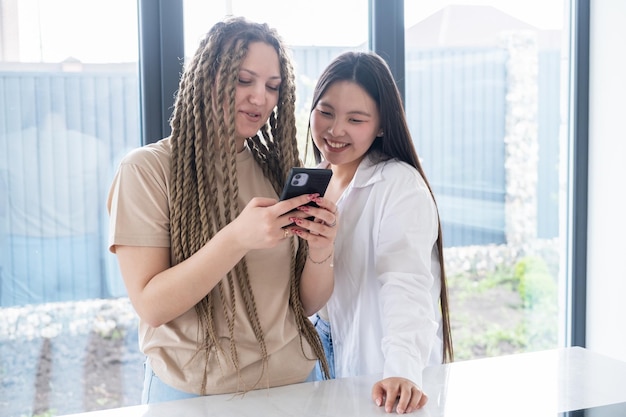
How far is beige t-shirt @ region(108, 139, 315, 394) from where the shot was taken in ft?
4.71

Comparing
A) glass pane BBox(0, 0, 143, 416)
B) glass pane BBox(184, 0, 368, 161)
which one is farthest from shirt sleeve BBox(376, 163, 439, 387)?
glass pane BBox(0, 0, 143, 416)

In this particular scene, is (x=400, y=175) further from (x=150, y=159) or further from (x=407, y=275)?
(x=150, y=159)

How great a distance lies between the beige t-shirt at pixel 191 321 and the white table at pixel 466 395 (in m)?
0.04

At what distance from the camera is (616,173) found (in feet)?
9.62

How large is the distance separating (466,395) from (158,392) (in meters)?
Result: 0.64

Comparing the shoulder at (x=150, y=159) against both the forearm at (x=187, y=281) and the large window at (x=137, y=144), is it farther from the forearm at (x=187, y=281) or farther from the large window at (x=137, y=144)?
the large window at (x=137, y=144)

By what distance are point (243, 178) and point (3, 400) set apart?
122cm

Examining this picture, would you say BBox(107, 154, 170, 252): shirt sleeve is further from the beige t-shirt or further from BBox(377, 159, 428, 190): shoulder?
BBox(377, 159, 428, 190): shoulder

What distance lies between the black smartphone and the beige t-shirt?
0.22 meters

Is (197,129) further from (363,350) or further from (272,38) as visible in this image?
(363,350)

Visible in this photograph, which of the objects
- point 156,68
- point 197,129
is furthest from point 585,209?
point 197,129

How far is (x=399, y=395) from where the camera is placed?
139cm

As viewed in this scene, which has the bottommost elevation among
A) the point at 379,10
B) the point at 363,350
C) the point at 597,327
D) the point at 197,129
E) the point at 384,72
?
the point at 597,327

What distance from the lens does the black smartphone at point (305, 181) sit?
4.36 ft
